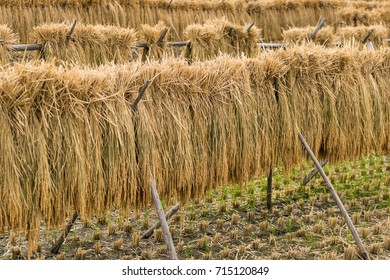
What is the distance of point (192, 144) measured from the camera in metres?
4.17

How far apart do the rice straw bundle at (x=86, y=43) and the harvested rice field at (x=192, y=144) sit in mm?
12

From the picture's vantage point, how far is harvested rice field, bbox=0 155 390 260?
4762 millimetres

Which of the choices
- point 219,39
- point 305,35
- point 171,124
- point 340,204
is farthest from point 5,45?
point 340,204

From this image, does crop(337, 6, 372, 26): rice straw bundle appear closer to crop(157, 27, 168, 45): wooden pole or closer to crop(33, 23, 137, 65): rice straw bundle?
crop(157, 27, 168, 45): wooden pole

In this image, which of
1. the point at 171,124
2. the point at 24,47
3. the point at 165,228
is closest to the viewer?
the point at 165,228

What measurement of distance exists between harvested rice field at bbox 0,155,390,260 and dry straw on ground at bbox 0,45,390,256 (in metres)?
0.43

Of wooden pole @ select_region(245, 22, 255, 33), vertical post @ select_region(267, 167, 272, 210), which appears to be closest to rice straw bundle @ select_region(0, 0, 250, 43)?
wooden pole @ select_region(245, 22, 255, 33)

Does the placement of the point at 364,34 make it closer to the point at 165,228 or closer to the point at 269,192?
the point at 269,192

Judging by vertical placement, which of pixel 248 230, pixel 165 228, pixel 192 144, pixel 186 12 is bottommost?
pixel 248 230

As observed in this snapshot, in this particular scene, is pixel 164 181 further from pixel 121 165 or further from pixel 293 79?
pixel 293 79

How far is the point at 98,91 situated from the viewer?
3719 millimetres

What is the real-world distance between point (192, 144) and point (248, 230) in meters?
1.39

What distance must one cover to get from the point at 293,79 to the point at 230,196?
5.85 ft
